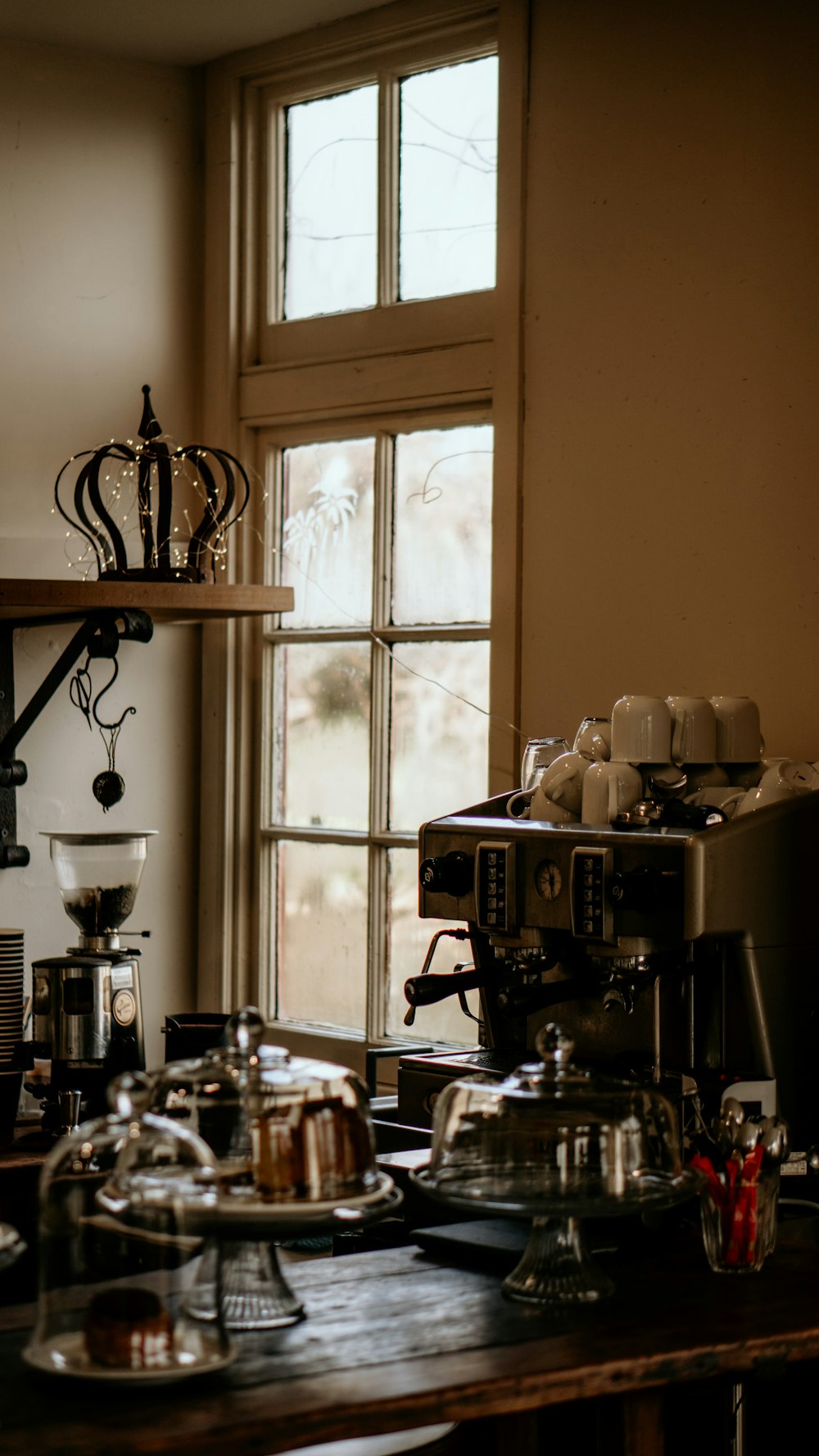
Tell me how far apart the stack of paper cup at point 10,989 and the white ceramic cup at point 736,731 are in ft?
4.14

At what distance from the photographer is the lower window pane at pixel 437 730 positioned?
10.1 ft

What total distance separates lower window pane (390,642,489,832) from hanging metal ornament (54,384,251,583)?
43cm

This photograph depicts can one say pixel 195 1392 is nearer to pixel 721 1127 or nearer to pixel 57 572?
pixel 721 1127

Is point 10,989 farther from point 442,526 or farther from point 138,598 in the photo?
point 442,526

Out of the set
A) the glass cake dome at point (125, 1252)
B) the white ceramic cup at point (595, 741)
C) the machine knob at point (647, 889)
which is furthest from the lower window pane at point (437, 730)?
the glass cake dome at point (125, 1252)

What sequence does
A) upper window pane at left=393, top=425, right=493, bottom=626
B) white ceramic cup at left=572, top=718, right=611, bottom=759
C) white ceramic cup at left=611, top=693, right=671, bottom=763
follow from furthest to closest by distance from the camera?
upper window pane at left=393, top=425, right=493, bottom=626 < white ceramic cup at left=572, top=718, right=611, bottom=759 < white ceramic cup at left=611, top=693, right=671, bottom=763

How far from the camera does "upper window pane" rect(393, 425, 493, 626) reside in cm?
308

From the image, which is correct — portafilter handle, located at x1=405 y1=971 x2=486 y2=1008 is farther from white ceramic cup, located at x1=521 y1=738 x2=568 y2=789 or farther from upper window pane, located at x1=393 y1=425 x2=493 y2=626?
upper window pane, located at x1=393 y1=425 x2=493 y2=626

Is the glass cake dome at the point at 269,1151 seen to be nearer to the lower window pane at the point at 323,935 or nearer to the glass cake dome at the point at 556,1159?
the glass cake dome at the point at 556,1159

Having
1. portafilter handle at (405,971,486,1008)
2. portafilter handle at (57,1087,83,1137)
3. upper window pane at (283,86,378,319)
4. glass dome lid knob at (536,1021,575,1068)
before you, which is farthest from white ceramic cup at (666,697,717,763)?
upper window pane at (283,86,378,319)

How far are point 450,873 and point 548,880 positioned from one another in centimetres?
17

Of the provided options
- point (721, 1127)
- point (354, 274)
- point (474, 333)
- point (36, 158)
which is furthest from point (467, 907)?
point (36, 158)

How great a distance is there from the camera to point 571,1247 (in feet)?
5.48

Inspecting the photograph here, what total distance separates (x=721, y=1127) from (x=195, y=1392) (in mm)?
693
